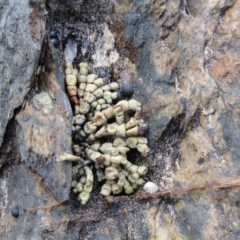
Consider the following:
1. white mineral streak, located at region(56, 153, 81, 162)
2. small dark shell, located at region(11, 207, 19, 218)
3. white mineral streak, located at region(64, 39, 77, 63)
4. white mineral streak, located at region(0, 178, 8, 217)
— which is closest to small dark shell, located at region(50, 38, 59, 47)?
white mineral streak, located at region(64, 39, 77, 63)

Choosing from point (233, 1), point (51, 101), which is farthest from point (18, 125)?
point (233, 1)

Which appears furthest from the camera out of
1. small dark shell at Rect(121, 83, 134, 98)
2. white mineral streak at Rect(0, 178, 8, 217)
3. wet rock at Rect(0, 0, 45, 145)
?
small dark shell at Rect(121, 83, 134, 98)

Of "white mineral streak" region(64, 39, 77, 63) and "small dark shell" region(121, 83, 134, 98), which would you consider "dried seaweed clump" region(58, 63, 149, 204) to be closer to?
"small dark shell" region(121, 83, 134, 98)

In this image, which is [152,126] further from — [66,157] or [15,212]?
[15,212]

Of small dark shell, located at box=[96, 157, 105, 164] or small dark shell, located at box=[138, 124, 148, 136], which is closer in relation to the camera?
small dark shell, located at box=[96, 157, 105, 164]

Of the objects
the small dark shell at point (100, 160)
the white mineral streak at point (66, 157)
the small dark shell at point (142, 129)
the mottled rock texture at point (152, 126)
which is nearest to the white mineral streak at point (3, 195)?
the mottled rock texture at point (152, 126)
